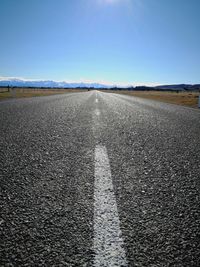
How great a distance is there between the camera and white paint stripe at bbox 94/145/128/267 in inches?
50.9

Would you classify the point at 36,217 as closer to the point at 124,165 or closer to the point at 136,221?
the point at 136,221

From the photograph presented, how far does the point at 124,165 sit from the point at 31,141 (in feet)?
6.61

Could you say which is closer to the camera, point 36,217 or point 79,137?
point 36,217

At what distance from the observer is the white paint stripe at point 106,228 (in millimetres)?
1293

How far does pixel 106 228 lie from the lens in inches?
62.3

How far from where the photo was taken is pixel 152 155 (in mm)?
3541

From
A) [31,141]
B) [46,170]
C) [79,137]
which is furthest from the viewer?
[79,137]

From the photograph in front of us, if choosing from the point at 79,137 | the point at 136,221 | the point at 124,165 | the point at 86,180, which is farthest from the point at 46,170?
the point at 79,137

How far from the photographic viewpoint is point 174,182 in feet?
8.14

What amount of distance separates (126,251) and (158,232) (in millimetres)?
313

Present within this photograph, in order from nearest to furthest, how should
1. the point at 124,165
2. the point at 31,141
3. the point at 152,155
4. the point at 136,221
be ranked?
the point at 136,221, the point at 124,165, the point at 152,155, the point at 31,141

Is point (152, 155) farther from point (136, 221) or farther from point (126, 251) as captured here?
point (126, 251)

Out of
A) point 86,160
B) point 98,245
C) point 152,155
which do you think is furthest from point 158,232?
point 152,155

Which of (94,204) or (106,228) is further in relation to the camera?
(94,204)
